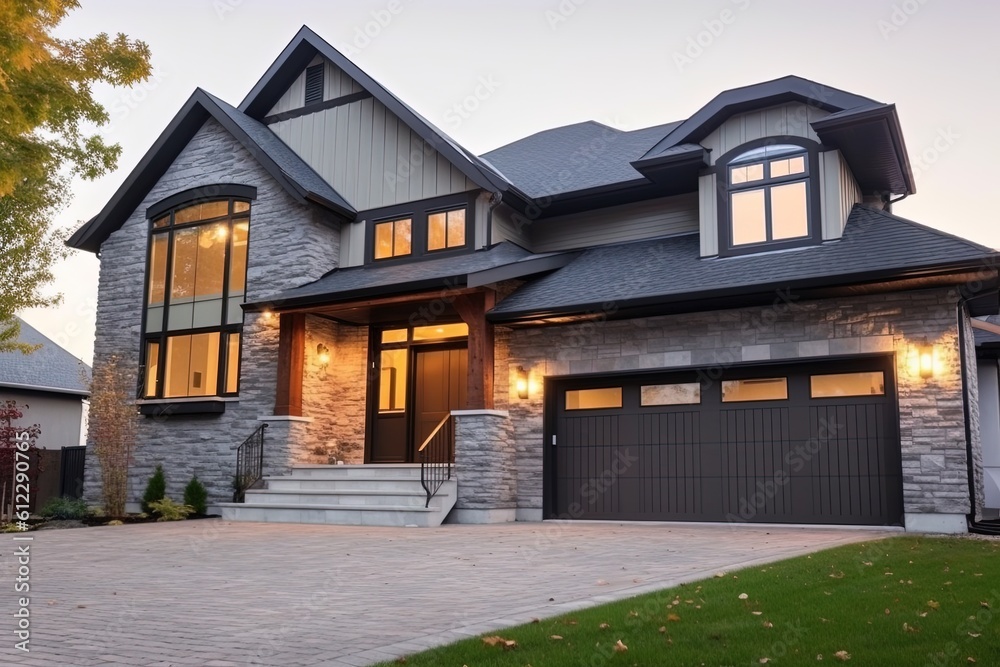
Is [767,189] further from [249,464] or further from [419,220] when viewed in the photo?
[249,464]

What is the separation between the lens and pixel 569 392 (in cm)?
1434

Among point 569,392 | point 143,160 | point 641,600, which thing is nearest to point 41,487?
point 143,160

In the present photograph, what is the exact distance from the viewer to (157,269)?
709 inches

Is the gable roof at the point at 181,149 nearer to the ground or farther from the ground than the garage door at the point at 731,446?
farther from the ground

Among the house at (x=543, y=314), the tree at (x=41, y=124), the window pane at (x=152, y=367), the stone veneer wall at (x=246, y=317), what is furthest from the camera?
the window pane at (x=152, y=367)

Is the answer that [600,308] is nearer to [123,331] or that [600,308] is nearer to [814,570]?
[814,570]

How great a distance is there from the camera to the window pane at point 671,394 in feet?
43.3

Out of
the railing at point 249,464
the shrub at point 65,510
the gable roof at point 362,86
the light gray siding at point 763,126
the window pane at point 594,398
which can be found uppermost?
the gable roof at point 362,86

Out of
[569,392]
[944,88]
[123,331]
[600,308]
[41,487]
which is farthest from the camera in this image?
[41,487]

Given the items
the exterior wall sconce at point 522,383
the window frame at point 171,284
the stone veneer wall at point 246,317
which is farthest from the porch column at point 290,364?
the exterior wall sconce at point 522,383

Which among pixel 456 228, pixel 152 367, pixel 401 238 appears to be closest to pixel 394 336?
pixel 401 238

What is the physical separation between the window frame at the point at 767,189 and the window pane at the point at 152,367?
435 inches

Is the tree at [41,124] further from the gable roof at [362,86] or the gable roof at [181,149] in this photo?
the gable roof at [362,86]

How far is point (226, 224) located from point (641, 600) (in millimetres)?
13816
